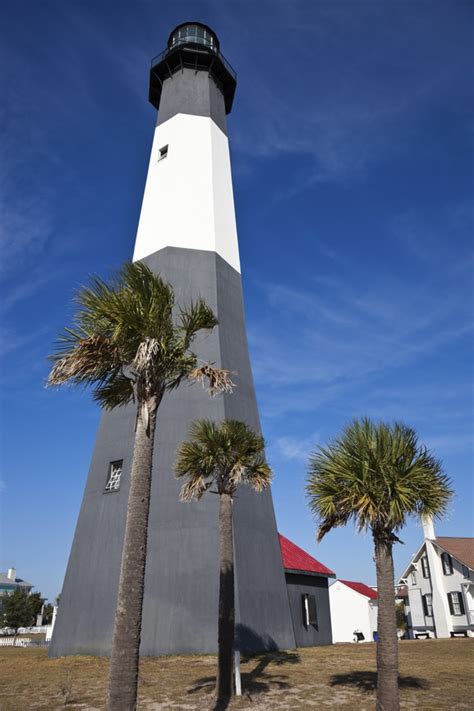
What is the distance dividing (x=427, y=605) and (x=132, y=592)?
121 feet

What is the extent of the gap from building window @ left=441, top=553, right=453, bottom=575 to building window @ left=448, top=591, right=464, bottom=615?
1423mm

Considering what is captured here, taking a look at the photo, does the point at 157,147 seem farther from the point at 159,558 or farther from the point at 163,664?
the point at 163,664

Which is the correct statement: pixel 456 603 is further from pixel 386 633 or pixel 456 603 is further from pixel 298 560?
pixel 386 633

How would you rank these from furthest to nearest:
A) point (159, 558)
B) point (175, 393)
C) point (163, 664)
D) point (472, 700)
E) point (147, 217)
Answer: point (147, 217), point (175, 393), point (159, 558), point (163, 664), point (472, 700)

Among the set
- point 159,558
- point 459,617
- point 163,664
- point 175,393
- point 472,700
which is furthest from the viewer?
point 459,617

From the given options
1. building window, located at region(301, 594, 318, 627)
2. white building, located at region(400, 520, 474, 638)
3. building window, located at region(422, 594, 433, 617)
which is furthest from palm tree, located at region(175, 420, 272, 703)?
building window, located at region(422, 594, 433, 617)

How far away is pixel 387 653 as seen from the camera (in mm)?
10172

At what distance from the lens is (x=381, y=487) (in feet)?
36.9

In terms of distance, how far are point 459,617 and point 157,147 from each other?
35906 millimetres

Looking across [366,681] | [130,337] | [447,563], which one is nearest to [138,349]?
[130,337]

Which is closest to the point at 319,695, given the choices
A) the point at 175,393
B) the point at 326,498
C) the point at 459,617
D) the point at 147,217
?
the point at 326,498

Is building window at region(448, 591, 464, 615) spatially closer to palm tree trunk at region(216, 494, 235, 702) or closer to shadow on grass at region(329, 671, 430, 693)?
shadow on grass at region(329, 671, 430, 693)

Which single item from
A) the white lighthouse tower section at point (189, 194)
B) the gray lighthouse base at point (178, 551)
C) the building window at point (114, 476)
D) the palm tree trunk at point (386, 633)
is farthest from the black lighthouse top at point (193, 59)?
the palm tree trunk at point (386, 633)

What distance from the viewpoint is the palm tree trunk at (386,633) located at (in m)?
9.57
